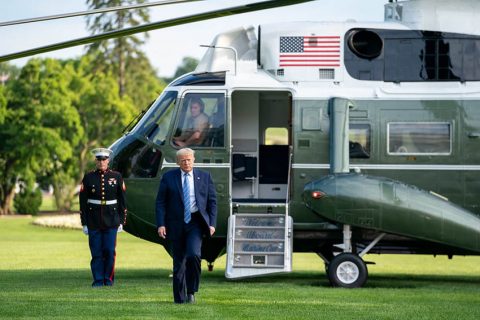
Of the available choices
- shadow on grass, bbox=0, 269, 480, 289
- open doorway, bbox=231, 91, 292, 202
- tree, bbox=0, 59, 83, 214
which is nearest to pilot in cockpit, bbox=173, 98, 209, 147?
open doorway, bbox=231, 91, 292, 202

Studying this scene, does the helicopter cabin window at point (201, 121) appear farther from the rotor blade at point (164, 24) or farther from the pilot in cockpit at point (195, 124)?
the rotor blade at point (164, 24)

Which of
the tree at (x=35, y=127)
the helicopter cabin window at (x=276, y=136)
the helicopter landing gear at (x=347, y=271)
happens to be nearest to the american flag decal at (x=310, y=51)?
the helicopter cabin window at (x=276, y=136)

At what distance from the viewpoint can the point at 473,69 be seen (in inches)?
720

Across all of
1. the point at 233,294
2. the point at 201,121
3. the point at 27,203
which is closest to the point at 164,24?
the point at 233,294

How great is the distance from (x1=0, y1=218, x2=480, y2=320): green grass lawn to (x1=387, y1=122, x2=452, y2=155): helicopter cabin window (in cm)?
205

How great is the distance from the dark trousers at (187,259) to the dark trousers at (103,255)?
11.5 feet

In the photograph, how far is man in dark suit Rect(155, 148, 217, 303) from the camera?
1409 cm

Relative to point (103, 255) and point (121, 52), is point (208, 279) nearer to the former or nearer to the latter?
point (103, 255)

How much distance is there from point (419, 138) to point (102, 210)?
4.81m

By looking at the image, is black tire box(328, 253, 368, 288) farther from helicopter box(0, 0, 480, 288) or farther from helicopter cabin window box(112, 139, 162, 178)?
helicopter cabin window box(112, 139, 162, 178)

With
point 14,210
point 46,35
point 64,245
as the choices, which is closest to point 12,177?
point 14,210

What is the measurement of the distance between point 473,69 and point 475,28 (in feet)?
2.01

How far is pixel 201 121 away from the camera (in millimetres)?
18516

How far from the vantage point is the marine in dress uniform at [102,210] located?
692 inches
